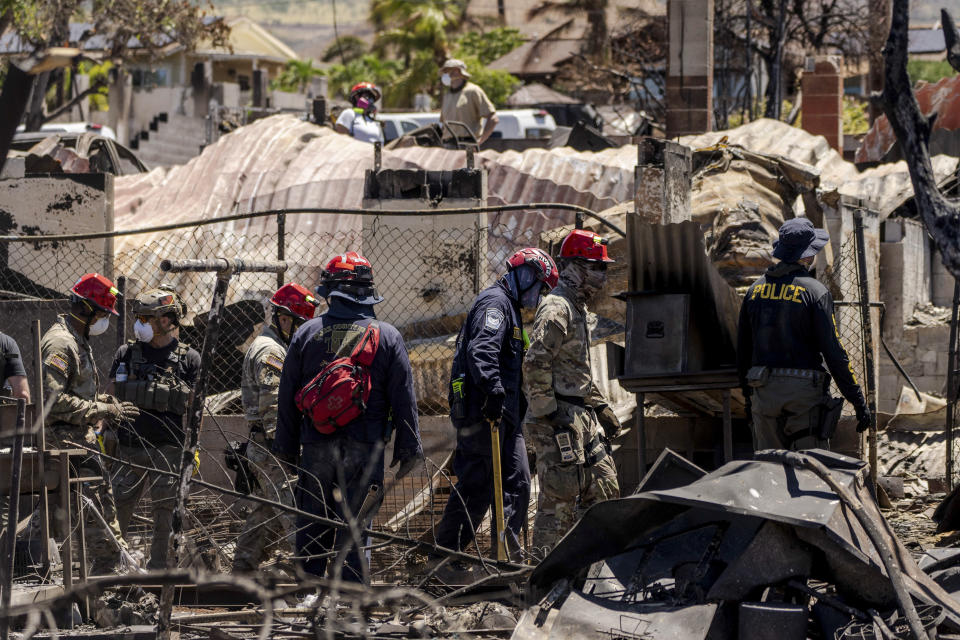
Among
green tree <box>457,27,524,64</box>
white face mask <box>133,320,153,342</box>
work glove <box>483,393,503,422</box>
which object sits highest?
green tree <box>457,27,524,64</box>

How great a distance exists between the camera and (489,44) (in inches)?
2136

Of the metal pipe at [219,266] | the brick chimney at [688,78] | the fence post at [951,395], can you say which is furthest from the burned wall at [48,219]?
the brick chimney at [688,78]

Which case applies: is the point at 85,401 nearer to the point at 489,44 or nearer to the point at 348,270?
the point at 348,270

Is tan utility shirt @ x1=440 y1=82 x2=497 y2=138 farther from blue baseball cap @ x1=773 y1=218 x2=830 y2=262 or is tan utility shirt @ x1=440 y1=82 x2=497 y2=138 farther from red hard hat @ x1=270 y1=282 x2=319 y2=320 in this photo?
blue baseball cap @ x1=773 y1=218 x2=830 y2=262

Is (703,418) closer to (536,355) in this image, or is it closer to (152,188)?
(536,355)

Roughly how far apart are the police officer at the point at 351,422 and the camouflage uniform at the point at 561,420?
2.80ft

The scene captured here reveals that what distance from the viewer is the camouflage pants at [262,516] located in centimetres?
694

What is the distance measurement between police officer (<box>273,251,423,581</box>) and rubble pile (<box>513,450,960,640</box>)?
1.28 meters

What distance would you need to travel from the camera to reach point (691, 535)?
515cm

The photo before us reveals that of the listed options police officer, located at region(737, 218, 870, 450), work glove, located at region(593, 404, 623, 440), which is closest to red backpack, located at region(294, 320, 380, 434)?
work glove, located at region(593, 404, 623, 440)

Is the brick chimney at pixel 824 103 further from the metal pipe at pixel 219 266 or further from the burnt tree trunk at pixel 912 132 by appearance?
the metal pipe at pixel 219 266

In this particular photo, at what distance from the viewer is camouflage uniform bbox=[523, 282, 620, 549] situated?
661 cm

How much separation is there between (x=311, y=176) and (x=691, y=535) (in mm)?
8187

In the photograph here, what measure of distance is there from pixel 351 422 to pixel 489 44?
49.8 meters
